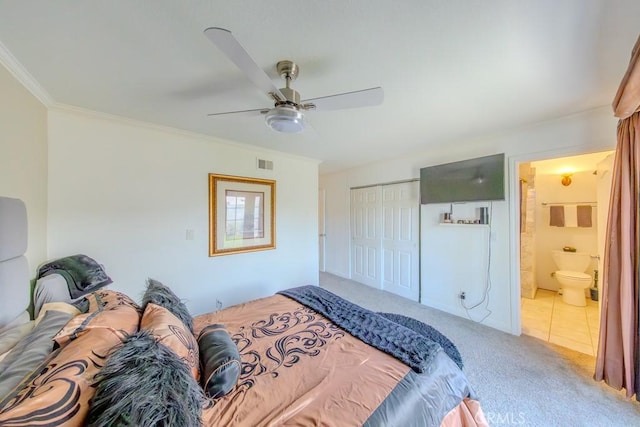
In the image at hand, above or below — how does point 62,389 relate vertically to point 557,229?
below

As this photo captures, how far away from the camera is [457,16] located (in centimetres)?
119

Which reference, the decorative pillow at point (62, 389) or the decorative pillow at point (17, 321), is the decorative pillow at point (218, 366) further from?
the decorative pillow at point (17, 321)

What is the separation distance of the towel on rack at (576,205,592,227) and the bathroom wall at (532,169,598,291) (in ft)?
0.26

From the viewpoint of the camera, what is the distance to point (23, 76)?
1.64 m

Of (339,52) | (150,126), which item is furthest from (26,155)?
(339,52)

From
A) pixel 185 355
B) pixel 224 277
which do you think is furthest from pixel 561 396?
pixel 224 277

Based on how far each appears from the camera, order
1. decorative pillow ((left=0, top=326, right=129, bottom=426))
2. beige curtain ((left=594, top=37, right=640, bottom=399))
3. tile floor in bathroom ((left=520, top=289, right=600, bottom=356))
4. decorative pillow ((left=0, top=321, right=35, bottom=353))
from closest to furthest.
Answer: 1. decorative pillow ((left=0, top=326, right=129, bottom=426))
2. decorative pillow ((left=0, top=321, right=35, bottom=353))
3. beige curtain ((left=594, top=37, right=640, bottom=399))
4. tile floor in bathroom ((left=520, top=289, right=600, bottom=356))

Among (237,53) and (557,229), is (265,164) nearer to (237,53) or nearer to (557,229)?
(237,53)

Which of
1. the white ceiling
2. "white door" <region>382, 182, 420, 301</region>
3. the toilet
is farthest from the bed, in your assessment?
the toilet

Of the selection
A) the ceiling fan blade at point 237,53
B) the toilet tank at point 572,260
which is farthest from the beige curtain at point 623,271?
the toilet tank at point 572,260

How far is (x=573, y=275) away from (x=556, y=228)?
3.44 ft

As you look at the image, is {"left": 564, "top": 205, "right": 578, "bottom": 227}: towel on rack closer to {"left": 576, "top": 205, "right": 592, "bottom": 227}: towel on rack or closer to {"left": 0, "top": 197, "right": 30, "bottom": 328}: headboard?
{"left": 576, "top": 205, "right": 592, "bottom": 227}: towel on rack

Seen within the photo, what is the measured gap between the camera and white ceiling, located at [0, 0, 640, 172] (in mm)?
1159

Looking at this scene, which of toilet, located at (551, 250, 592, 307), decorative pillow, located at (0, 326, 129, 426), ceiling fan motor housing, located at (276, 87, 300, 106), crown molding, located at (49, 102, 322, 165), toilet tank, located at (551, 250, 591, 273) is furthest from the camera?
toilet tank, located at (551, 250, 591, 273)
